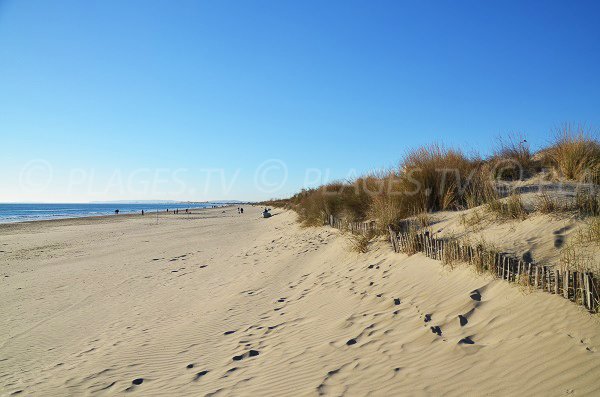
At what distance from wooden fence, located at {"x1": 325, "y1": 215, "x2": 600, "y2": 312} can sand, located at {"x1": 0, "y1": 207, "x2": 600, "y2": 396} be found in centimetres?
11

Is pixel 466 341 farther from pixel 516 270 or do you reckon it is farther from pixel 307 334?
pixel 307 334

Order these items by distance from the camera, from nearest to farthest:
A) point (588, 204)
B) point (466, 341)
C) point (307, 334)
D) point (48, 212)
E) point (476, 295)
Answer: point (466, 341) → point (476, 295) → point (307, 334) → point (588, 204) → point (48, 212)

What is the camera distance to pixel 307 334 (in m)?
4.38

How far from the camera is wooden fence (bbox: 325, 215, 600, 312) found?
3.06m

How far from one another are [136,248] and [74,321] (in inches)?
344

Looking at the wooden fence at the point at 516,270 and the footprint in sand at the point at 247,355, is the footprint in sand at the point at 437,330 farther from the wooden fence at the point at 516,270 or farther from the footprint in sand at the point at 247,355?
the footprint in sand at the point at 247,355

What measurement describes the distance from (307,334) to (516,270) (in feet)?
8.18

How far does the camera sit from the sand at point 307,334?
2840 millimetres

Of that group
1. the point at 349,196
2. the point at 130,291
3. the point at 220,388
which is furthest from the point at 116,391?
the point at 349,196

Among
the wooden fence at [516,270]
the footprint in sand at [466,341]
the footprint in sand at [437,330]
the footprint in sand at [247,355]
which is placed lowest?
the footprint in sand at [247,355]

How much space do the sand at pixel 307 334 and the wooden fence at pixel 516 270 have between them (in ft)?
0.36

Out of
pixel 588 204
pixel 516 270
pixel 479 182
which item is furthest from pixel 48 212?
pixel 588 204

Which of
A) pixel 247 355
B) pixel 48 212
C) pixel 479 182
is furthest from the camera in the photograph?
pixel 48 212

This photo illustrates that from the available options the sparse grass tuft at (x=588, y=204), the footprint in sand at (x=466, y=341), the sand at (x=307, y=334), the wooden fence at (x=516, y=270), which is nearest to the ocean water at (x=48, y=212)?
the sand at (x=307, y=334)
